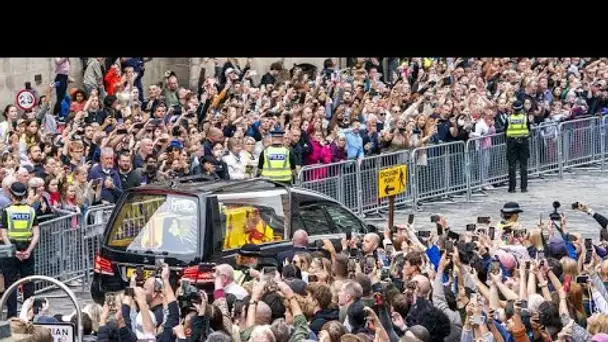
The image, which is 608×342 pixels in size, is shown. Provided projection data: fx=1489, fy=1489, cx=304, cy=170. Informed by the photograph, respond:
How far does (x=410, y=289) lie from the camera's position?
1043 cm

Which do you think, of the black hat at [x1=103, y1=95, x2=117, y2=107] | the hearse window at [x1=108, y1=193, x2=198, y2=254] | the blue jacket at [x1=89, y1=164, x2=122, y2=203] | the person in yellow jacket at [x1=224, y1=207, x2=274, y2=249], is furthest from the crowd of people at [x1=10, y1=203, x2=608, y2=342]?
the black hat at [x1=103, y1=95, x2=117, y2=107]

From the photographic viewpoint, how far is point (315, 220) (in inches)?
605

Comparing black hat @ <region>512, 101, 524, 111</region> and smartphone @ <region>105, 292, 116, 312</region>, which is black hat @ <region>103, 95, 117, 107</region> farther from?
smartphone @ <region>105, 292, 116, 312</region>

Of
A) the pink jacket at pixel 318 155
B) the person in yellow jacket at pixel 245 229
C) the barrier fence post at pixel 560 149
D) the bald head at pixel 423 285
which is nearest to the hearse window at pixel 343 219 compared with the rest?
the person in yellow jacket at pixel 245 229

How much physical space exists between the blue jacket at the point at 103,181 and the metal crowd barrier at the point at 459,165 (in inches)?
114

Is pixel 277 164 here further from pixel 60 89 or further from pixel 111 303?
pixel 111 303

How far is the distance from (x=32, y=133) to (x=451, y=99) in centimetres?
910

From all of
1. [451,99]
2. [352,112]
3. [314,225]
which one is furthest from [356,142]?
[314,225]

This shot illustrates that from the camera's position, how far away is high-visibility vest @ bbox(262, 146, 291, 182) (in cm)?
1827

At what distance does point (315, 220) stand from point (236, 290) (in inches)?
166

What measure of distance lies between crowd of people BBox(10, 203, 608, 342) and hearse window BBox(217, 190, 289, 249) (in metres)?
0.89

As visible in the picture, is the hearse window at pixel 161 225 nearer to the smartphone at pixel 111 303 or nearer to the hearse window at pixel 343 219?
the hearse window at pixel 343 219

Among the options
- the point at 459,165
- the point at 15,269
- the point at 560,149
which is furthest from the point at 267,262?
the point at 560,149
